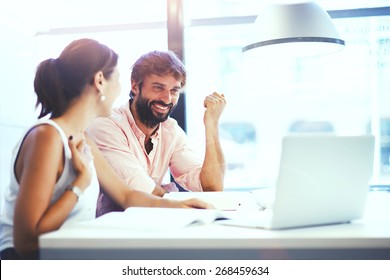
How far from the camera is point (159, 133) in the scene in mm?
1800

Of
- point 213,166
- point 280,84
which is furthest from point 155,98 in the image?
point 280,84

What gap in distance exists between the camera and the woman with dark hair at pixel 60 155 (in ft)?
2.87

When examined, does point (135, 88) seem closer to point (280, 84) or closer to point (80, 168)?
point (280, 84)

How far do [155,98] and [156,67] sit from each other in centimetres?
11

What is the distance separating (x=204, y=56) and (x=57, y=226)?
3.80 ft

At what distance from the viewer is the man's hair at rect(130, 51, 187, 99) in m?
1.74

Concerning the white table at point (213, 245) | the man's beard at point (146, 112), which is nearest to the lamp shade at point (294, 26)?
the man's beard at point (146, 112)

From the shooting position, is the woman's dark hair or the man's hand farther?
the man's hand

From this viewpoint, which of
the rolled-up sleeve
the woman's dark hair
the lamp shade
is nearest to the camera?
the woman's dark hair

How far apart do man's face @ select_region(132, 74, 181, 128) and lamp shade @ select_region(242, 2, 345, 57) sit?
14.3 inches

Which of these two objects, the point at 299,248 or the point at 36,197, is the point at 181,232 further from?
the point at 36,197

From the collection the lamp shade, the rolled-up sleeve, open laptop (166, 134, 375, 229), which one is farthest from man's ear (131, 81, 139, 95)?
open laptop (166, 134, 375, 229)

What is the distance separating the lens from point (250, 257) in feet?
2.38

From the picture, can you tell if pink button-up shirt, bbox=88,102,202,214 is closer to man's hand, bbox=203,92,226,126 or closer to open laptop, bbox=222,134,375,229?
man's hand, bbox=203,92,226,126
